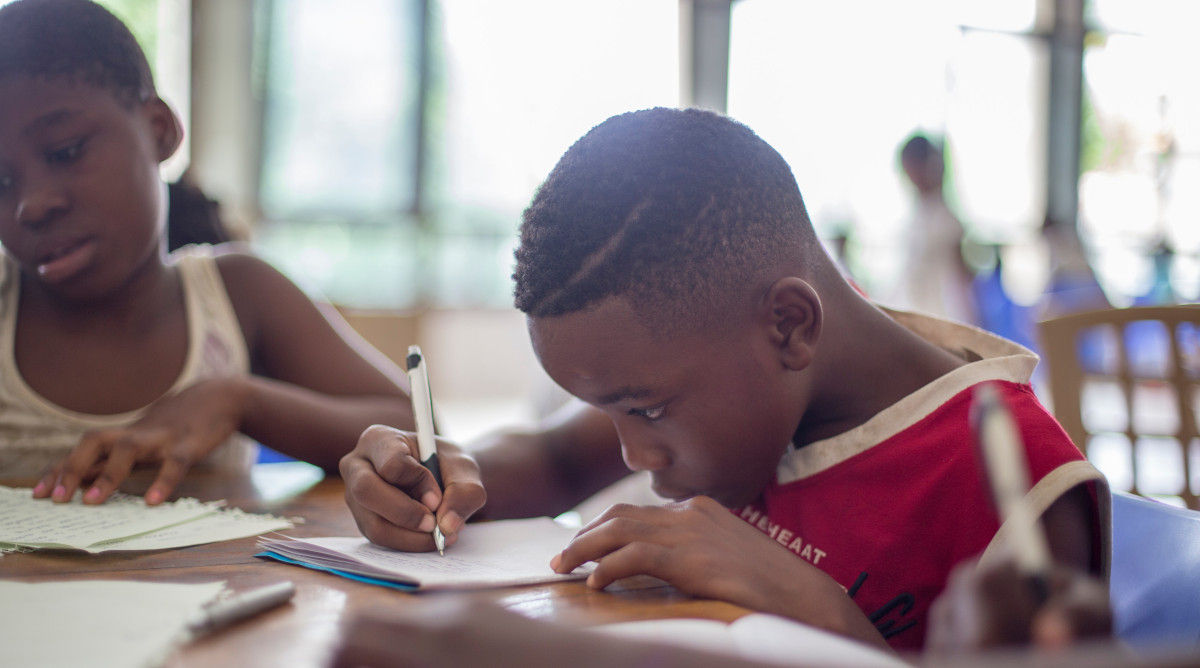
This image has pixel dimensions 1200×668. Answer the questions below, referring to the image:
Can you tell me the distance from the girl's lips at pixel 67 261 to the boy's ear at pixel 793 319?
803mm

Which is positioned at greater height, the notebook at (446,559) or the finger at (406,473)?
the finger at (406,473)

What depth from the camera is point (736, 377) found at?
76cm

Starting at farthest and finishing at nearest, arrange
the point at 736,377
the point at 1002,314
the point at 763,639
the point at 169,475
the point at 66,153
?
the point at 1002,314 < the point at 66,153 < the point at 169,475 < the point at 736,377 < the point at 763,639

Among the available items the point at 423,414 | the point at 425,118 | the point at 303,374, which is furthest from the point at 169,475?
the point at 425,118

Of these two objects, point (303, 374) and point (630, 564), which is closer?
point (630, 564)

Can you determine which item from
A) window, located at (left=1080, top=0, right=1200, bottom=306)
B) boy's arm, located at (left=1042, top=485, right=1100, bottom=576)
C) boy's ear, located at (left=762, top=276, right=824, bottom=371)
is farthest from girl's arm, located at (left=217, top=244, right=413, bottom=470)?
window, located at (left=1080, top=0, right=1200, bottom=306)

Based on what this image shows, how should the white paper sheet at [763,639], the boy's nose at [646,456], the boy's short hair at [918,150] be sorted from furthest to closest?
the boy's short hair at [918,150], the boy's nose at [646,456], the white paper sheet at [763,639]

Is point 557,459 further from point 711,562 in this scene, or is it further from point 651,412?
point 711,562

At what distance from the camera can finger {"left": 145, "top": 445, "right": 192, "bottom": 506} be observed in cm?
84

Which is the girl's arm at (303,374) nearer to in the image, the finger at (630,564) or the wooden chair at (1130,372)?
the finger at (630,564)

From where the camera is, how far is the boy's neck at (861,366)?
818 millimetres

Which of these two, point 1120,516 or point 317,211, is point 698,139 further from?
point 317,211

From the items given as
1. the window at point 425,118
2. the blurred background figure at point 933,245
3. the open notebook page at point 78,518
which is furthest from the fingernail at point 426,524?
the window at point 425,118

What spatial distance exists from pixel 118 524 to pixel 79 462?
0.16 m
